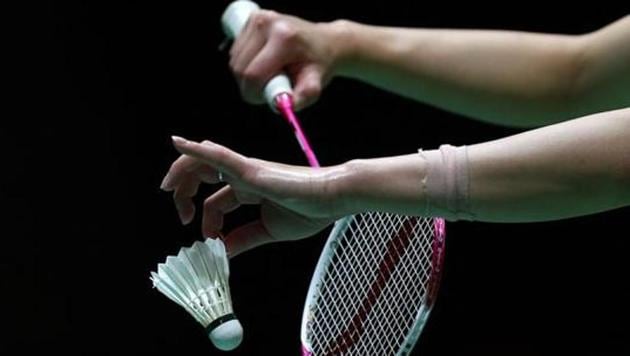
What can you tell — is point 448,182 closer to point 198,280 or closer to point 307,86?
point 198,280

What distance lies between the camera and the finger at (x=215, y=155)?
1459 mm

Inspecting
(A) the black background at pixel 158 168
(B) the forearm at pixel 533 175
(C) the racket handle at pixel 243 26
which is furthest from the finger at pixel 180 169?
(A) the black background at pixel 158 168

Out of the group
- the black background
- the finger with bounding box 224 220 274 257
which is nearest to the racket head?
the finger with bounding box 224 220 274 257

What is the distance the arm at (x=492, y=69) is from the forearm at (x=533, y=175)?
1.38ft

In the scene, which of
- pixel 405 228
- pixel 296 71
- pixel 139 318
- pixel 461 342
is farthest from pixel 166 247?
pixel 405 228

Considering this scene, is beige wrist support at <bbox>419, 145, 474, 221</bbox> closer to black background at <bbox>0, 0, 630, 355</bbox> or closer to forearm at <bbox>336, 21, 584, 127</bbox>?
forearm at <bbox>336, 21, 584, 127</bbox>

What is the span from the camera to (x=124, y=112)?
263cm

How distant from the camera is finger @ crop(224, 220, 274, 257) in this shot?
161 cm

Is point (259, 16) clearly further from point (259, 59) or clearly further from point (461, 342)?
point (461, 342)

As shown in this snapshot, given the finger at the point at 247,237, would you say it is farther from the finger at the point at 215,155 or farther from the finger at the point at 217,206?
the finger at the point at 215,155

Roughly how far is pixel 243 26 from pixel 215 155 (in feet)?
1.91

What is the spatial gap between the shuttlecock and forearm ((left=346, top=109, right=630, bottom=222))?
0.17 meters

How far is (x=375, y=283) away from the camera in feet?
5.79

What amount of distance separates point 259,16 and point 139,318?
2.97ft
